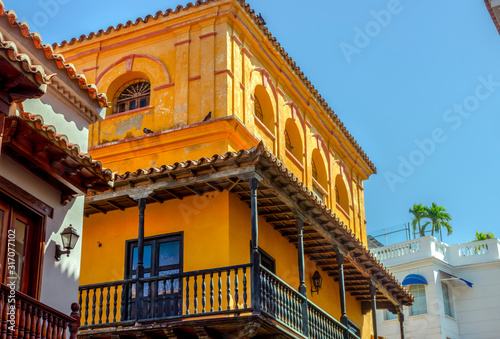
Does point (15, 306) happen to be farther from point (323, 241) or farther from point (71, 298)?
point (323, 241)

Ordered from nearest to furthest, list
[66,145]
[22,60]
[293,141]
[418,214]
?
[22,60], [66,145], [293,141], [418,214]

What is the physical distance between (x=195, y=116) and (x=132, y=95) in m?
2.32

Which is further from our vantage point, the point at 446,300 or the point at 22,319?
the point at 446,300

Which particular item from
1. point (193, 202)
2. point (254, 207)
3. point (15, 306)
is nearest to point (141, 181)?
point (193, 202)

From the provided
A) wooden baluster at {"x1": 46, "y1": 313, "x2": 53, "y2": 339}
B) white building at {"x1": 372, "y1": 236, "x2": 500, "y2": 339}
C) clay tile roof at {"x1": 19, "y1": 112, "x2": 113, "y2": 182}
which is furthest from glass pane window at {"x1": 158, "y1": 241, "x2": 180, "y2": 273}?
white building at {"x1": 372, "y1": 236, "x2": 500, "y2": 339}

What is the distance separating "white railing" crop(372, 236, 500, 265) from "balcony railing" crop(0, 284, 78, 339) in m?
23.7

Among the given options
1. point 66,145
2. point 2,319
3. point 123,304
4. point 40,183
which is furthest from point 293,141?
point 2,319

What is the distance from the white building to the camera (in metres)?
31.1

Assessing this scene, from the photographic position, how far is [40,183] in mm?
11555

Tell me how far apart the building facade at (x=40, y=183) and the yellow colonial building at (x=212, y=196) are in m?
3.03

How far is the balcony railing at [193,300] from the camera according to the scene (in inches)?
558

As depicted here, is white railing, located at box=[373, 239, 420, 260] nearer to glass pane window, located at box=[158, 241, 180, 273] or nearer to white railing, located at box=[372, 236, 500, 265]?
white railing, located at box=[372, 236, 500, 265]

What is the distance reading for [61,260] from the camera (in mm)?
11734

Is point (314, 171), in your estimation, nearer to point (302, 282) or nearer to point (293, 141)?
point (293, 141)
